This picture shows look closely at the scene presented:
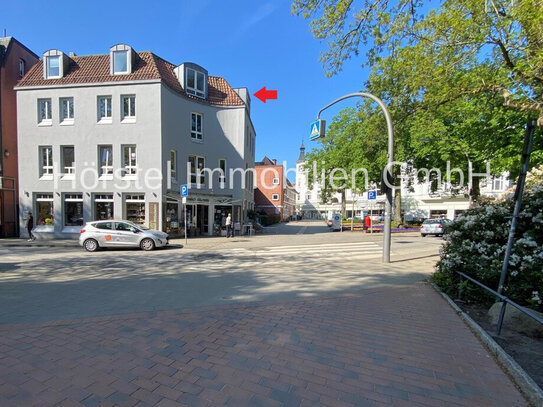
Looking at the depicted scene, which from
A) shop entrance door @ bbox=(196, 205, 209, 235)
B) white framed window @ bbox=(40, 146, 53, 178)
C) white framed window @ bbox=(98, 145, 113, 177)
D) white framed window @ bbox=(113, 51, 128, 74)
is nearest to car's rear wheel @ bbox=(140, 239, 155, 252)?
shop entrance door @ bbox=(196, 205, 209, 235)

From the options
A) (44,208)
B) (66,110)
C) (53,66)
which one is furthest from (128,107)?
(44,208)

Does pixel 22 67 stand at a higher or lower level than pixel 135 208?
higher

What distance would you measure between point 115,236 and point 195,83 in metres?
12.8

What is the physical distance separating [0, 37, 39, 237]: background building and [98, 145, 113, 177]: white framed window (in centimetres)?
622

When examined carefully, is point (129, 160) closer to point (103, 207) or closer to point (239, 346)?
point (103, 207)

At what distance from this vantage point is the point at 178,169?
63.1 ft

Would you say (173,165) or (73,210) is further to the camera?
(173,165)

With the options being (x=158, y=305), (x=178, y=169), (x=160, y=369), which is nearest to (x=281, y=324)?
(x=160, y=369)

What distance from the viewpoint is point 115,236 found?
42.8ft

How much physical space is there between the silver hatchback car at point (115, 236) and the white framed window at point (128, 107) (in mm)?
8003

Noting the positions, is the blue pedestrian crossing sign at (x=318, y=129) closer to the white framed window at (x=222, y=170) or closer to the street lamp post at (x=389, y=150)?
the street lamp post at (x=389, y=150)

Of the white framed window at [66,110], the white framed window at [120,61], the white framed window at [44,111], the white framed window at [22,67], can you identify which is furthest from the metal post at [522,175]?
the white framed window at [22,67]

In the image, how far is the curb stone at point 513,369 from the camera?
247 centimetres

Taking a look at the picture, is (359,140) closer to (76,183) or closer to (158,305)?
(76,183)
